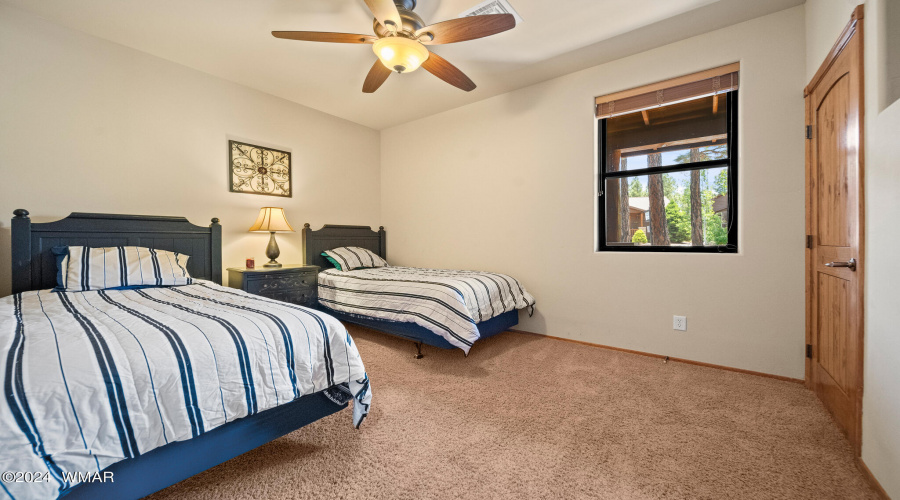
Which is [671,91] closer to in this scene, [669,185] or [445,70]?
[669,185]

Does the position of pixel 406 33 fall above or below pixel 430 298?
above

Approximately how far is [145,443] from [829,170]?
332 cm

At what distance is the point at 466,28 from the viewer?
2.08 m

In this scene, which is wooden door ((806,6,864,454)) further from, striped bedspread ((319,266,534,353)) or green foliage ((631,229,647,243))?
striped bedspread ((319,266,534,353))

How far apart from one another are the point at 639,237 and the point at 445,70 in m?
2.11

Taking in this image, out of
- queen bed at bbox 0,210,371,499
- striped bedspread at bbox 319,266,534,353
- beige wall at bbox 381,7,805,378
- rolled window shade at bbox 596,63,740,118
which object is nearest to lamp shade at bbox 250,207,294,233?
striped bedspread at bbox 319,266,534,353

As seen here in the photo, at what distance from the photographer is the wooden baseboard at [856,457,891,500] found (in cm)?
132

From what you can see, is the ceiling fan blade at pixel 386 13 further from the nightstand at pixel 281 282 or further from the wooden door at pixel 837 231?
the nightstand at pixel 281 282

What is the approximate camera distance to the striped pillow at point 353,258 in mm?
3953

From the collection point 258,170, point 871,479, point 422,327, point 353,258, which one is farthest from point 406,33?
point 871,479

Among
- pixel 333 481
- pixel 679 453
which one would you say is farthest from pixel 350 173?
pixel 679 453

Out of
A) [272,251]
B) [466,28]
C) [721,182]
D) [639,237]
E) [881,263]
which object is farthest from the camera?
[272,251]

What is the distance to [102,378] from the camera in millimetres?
1046

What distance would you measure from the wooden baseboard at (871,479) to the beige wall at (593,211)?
3.60ft
